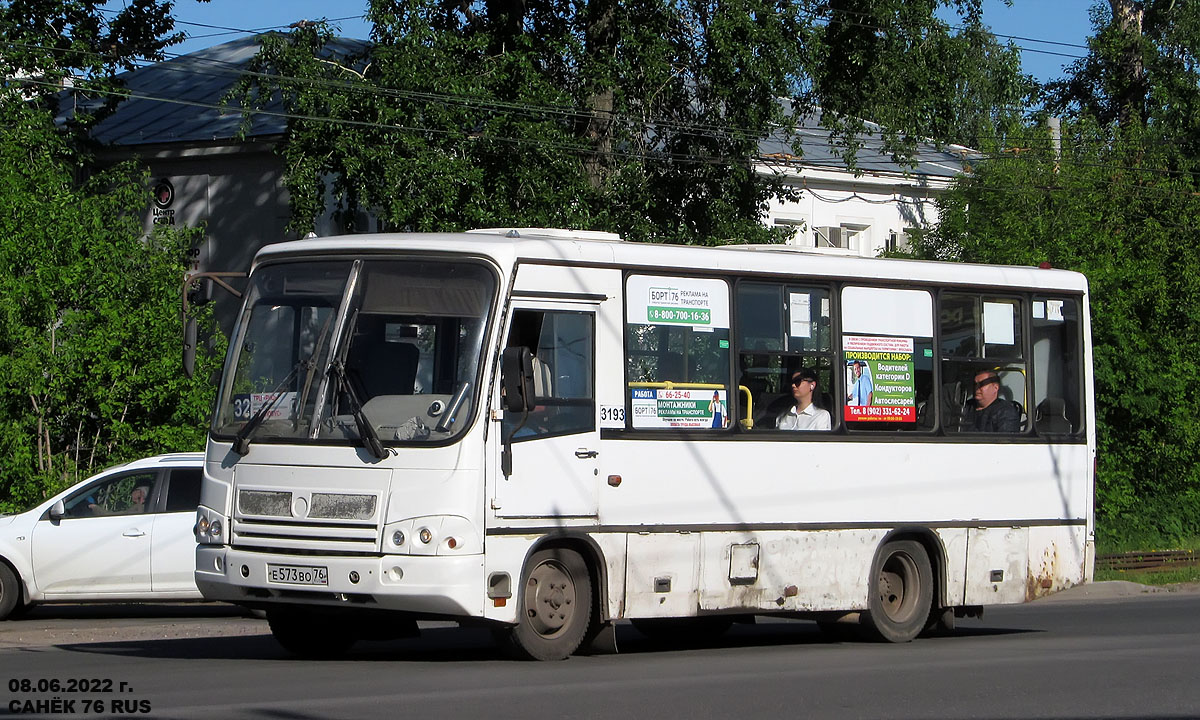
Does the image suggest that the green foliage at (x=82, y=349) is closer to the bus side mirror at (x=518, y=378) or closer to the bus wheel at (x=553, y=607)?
the bus wheel at (x=553, y=607)

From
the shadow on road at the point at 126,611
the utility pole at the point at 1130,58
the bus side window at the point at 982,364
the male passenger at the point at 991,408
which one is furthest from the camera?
the utility pole at the point at 1130,58

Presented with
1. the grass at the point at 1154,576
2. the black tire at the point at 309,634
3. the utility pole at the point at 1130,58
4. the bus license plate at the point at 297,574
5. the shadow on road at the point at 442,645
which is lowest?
the grass at the point at 1154,576

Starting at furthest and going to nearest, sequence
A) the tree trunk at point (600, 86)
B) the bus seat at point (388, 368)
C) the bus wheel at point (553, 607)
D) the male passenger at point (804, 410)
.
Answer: the tree trunk at point (600, 86) < the male passenger at point (804, 410) < the bus wheel at point (553, 607) < the bus seat at point (388, 368)

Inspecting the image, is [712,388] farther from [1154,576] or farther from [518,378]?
[1154,576]

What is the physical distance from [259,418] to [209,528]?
857 mm

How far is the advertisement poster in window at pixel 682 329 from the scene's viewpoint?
39.6 ft

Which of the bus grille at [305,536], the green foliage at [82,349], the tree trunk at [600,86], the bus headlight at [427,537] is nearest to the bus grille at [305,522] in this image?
the bus grille at [305,536]

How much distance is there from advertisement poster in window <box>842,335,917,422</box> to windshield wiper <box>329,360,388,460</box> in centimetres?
429

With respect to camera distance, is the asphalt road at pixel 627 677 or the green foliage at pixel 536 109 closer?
the asphalt road at pixel 627 677

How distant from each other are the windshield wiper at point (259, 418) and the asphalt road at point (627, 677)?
4.84ft

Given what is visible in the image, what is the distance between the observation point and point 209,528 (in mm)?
11422

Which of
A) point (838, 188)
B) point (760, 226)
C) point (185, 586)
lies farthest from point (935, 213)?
point (185, 586)

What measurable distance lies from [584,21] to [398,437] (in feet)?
54.7

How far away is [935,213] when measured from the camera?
4409cm
